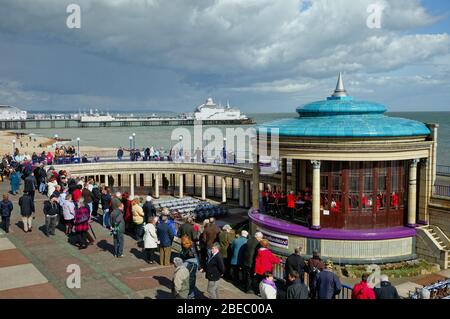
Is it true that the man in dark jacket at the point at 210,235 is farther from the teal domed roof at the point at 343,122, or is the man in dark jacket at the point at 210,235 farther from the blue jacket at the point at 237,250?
the teal domed roof at the point at 343,122

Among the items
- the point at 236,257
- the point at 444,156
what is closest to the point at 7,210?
the point at 236,257

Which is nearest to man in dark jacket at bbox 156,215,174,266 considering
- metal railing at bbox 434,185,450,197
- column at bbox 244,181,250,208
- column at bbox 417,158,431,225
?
column at bbox 417,158,431,225

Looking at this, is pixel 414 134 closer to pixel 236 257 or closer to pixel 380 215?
pixel 380 215

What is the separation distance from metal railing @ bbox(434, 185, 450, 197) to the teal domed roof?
2419 mm

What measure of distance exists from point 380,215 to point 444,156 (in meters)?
64.8

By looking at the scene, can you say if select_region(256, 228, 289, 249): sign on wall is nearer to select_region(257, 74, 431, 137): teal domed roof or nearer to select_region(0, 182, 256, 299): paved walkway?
select_region(257, 74, 431, 137): teal domed roof

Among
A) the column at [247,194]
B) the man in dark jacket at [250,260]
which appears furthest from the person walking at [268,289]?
the column at [247,194]

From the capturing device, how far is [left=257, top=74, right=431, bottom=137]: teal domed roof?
1814cm

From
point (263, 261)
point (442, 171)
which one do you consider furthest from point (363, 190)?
point (442, 171)

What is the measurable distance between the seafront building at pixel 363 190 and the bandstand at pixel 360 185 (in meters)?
0.04

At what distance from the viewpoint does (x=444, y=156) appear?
251 feet

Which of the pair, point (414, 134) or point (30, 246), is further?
point (414, 134)

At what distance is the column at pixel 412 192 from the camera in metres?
19.1

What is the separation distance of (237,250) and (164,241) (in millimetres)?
2201
